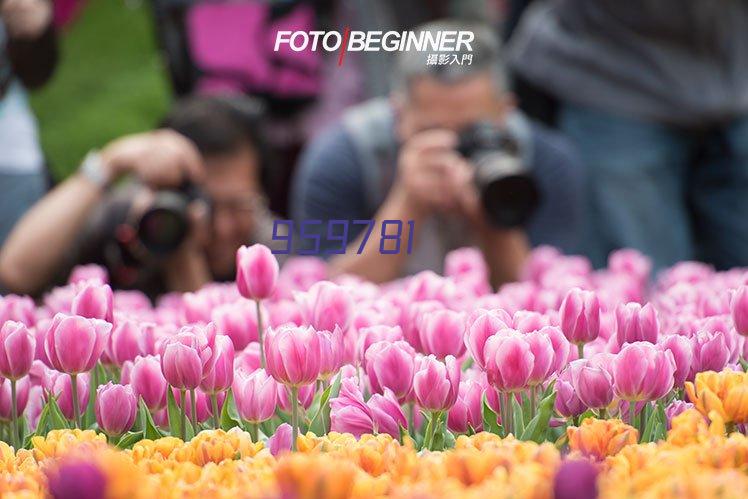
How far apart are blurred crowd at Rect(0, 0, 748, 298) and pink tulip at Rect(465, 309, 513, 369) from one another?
368 millimetres

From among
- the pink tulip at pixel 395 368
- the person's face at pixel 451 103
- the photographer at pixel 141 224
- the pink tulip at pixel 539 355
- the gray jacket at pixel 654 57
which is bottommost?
the photographer at pixel 141 224

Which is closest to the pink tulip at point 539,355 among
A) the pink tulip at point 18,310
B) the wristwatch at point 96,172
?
the pink tulip at point 18,310

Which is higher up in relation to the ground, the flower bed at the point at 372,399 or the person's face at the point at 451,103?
the person's face at the point at 451,103

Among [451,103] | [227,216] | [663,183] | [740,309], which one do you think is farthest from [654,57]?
[740,309]

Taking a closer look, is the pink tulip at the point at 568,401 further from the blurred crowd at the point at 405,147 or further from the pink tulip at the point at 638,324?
the blurred crowd at the point at 405,147

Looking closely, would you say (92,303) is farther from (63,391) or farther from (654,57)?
(654,57)

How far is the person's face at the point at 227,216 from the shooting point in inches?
101

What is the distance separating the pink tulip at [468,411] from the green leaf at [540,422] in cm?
5

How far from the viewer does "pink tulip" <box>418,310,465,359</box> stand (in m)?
1.17

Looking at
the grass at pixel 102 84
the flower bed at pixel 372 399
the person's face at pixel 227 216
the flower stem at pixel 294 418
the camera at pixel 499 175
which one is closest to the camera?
the flower bed at pixel 372 399

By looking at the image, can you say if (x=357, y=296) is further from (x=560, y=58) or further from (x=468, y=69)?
(x=560, y=58)

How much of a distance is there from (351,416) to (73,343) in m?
0.23

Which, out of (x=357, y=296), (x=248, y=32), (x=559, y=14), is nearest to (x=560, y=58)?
(x=559, y=14)

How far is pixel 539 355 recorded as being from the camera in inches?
40.4
